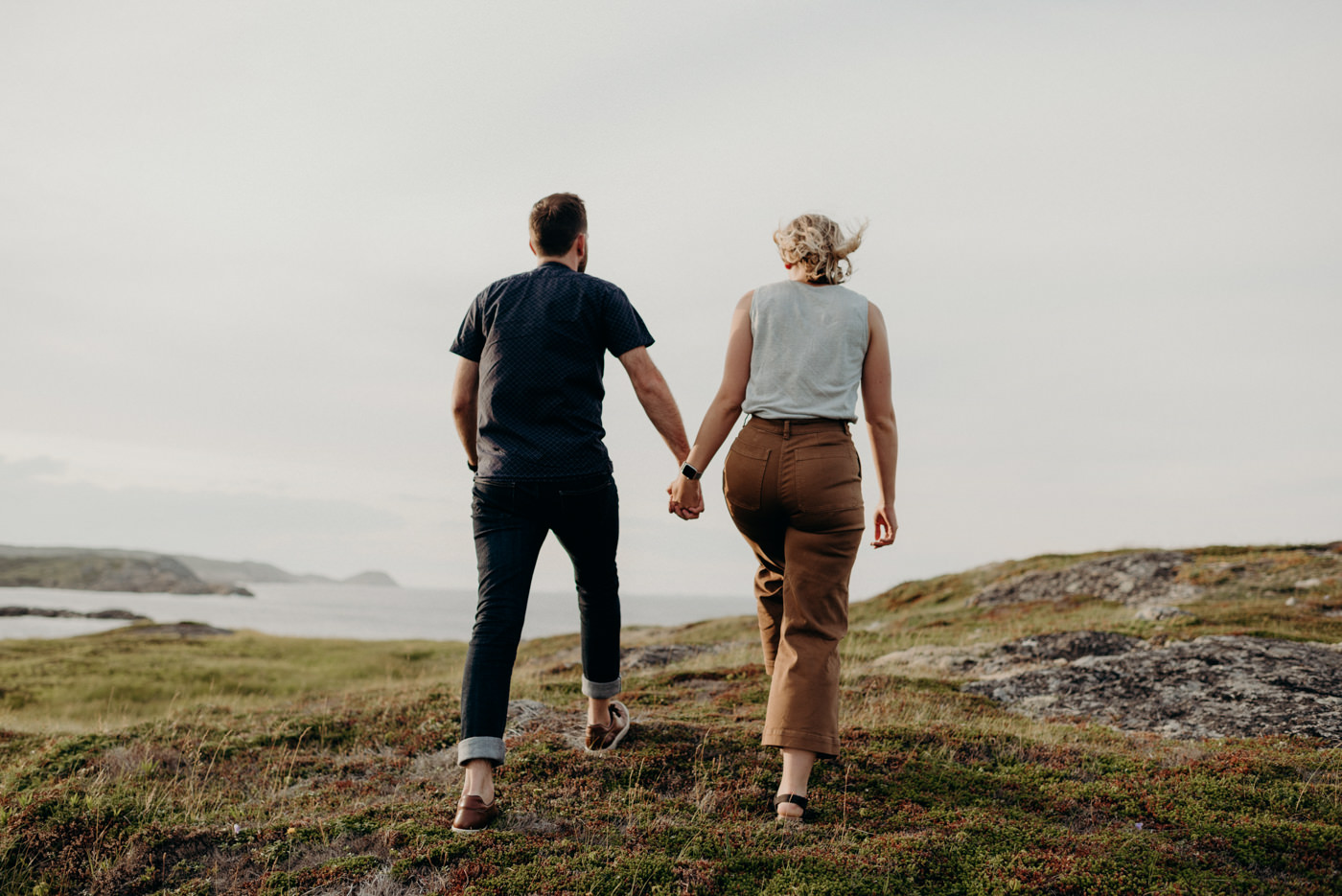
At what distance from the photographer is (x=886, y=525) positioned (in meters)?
4.91

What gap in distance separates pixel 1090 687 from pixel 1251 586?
1110 centimetres

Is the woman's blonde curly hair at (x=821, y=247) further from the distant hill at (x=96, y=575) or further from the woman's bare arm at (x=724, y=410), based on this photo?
the distant hill at (x=96, y=575)

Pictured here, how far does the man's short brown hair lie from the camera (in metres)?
4.89

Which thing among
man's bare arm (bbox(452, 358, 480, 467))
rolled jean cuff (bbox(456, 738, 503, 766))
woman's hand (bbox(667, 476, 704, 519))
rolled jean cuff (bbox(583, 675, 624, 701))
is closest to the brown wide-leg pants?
woman's hand (bbox(667, 476, 704, 519))

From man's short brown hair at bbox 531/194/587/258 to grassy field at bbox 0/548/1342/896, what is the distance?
11.3 feet

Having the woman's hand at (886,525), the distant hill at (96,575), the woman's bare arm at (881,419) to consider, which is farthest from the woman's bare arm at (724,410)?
the distant hill at (96,575)

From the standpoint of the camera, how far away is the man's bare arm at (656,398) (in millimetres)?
4789

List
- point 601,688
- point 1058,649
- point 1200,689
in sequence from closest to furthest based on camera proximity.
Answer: point 601,688 < point 1200,689 < point 1058,649

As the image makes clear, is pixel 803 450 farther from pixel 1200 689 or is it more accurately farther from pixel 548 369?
pixel 1200 689

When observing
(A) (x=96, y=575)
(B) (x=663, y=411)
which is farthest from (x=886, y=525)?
(A) (x=96, y=575)

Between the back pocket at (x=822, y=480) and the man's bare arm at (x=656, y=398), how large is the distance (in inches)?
29.6

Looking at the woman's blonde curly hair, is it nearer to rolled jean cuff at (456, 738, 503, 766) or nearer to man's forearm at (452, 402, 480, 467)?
man's forearm at (452, 402, 480, 467)

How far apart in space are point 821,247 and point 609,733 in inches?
146

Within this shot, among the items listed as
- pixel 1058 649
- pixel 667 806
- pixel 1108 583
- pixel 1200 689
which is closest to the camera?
pixel 667 806
